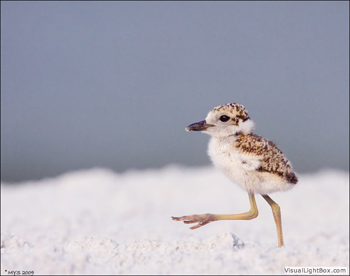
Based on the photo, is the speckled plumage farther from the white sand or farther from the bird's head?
the white sand

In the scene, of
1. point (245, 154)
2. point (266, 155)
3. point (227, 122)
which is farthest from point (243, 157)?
point (227, 122)

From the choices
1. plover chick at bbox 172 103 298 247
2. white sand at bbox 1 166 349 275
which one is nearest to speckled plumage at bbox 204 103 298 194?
Result: plover chick at bbox 172 103 298 247

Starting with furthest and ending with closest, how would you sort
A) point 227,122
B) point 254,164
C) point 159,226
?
point 159,226 < point 227,122 < point 254,164

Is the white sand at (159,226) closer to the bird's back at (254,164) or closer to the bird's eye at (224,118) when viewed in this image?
the bird's back at (254,164)

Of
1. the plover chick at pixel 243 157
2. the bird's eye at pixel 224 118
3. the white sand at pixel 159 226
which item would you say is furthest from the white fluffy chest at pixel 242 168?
the white sand at pixel 159 226

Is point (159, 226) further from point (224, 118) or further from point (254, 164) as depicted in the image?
point (254, 164)

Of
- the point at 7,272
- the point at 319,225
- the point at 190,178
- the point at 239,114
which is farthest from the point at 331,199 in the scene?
the point at 7,272
